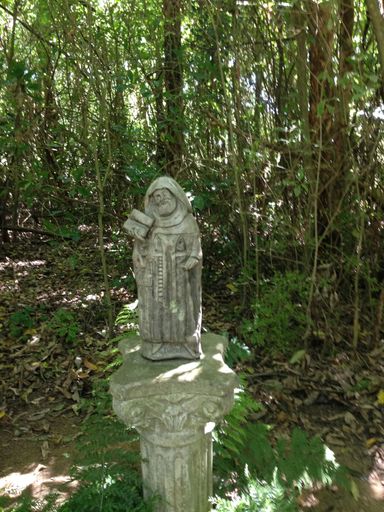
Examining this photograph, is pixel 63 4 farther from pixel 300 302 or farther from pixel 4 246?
pixel 4 246

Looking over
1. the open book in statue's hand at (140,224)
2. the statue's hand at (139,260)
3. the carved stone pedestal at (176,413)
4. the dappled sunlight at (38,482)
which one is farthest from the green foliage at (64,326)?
the open book in statue's hand at (140,224)

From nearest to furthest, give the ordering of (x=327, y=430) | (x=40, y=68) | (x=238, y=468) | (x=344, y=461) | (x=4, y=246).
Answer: (x=238, y=468) < (x=344, y=461) < (x=327, y=430) < (x=40, y=68) < (x=4, y=246)

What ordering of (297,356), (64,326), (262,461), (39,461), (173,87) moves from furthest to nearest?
(173,87), (64,326), (297,356), (39,461), (262,461)

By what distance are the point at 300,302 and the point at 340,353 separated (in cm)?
64

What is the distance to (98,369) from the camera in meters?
4.76

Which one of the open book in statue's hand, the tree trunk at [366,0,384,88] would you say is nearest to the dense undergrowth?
the open book in statue's hand

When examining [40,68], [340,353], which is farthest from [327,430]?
[40,68]

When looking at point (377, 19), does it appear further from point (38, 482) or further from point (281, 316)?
point (38, 482)

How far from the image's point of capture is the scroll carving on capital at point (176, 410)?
239 cm

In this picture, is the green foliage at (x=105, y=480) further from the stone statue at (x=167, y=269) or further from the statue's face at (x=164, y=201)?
the statue's face at (x=164, y=201)

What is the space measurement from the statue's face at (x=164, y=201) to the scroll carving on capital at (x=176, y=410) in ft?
3.03

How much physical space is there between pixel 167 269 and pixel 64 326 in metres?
3.15

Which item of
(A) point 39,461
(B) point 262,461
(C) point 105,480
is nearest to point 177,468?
(C) point 105,480

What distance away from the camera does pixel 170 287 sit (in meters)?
2.52
